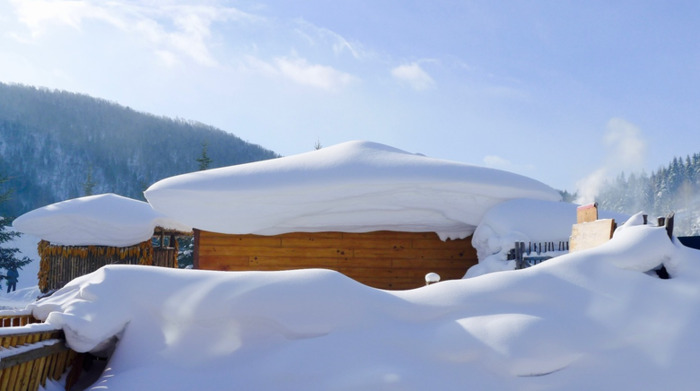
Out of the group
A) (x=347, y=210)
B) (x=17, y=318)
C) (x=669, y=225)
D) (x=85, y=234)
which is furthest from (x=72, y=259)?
(x=669, y=225)

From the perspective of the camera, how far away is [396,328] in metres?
4.23

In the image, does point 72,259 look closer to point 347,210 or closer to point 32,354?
point 347,210

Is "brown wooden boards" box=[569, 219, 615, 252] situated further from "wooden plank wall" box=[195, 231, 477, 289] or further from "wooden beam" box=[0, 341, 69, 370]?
"wooden beam" box=[0, 341, 69, 370]

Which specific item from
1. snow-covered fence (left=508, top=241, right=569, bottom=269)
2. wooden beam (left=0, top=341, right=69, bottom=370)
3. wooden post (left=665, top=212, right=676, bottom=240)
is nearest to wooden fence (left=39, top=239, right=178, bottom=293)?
snow-covered fence (left=508, top=241, right=569, bottom=269)

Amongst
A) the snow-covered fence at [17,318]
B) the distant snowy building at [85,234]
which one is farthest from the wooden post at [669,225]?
the distant snowy building at [85,234]

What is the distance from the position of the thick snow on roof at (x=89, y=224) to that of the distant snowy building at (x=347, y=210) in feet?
18.7

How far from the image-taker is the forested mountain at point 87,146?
6041cm

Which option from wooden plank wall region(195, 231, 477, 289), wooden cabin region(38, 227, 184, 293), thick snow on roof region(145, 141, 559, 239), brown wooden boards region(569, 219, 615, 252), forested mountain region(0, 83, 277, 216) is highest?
forested mountain region(0, 83, 277, 216)

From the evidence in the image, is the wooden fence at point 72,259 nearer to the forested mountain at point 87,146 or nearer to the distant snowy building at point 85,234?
the distant snowy building at point 85,234

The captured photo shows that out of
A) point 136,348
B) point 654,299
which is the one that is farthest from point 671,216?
point 136,348

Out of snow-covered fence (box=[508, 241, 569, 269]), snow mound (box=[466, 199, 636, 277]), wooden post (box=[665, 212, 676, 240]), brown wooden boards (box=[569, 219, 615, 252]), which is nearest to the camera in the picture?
wooden post (box=[665, 212, 676, 240])

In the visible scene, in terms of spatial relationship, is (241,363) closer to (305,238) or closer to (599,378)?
(599,378)

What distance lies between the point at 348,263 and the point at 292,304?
18.2 ft

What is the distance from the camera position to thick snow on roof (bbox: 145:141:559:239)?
29.7 ft
